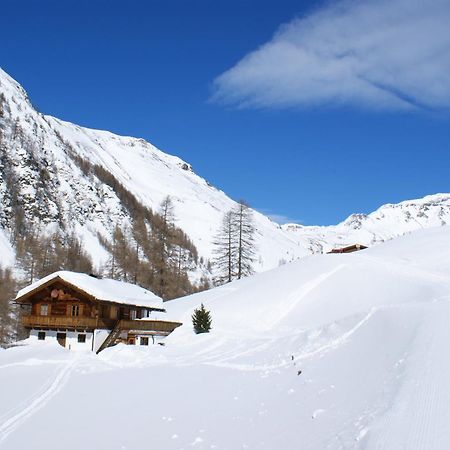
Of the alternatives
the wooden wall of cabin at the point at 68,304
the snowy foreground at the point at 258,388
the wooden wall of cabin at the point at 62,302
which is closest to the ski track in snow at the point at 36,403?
the snowy foreground at the point at 258,388

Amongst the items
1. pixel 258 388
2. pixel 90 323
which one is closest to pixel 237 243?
pixel 90 323

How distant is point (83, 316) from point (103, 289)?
2.60 m

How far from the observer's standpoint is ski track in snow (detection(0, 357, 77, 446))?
49.0ft

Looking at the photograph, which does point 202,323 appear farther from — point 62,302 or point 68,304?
point 62,302

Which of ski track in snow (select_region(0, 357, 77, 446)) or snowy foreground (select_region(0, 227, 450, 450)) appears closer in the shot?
snowy foreground (select_region(0, 227, 450, 450))

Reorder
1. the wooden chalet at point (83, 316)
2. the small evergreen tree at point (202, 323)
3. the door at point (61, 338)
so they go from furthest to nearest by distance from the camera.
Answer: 1. the door at point (61, 338)
2. the wooden chalet at point (83, 316)
3. the small evergreen tree at point (202, 323)

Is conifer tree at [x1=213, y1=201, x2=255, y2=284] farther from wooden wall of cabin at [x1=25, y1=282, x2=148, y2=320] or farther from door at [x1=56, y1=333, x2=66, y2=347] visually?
door at [x1=56, y1=333, x2=66, y2=347]

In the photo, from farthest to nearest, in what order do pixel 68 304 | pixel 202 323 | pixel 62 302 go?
1. pixel 62 302
2. pixel 68 304
3. pixel 202 323

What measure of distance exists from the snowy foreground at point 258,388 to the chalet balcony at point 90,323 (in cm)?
666

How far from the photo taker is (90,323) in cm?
4047

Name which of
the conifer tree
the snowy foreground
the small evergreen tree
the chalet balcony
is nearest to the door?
the chalet balcony

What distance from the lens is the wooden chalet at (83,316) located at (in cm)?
4081

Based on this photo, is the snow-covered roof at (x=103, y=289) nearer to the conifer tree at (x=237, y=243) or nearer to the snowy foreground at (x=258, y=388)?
the snowy foreground at (x=258, y=388)

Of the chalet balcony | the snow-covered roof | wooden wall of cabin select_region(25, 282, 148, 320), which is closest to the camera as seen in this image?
the chalet balcony
